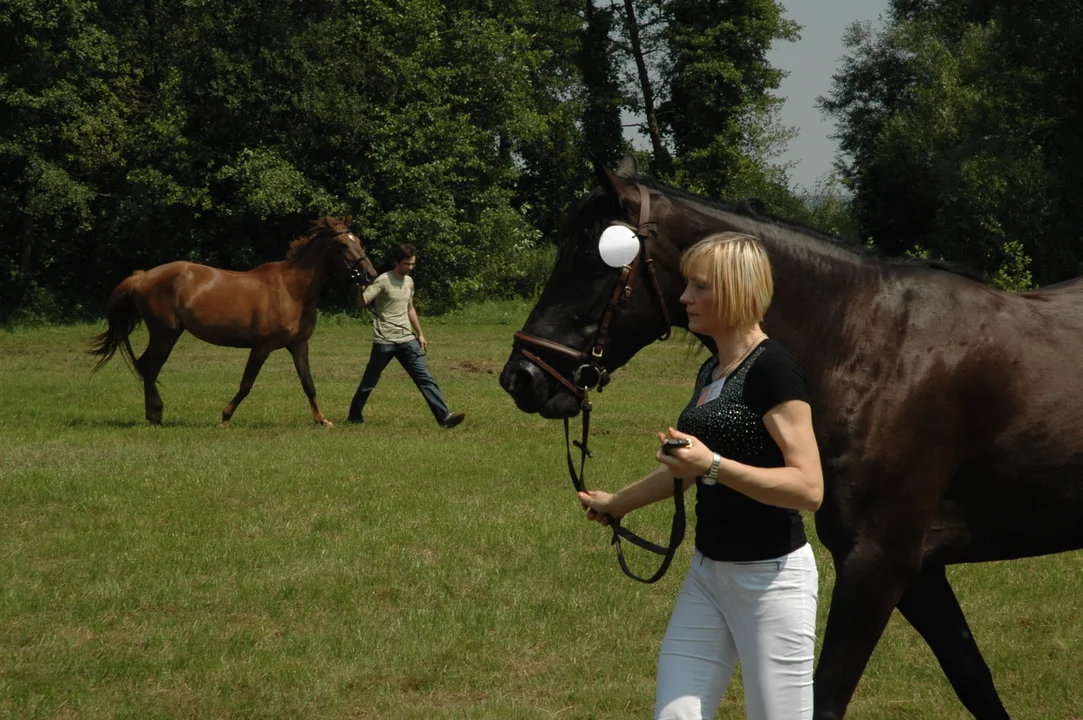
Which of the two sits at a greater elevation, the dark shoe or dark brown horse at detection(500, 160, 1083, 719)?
dark brown horse at detection(500, 160, 1083, 719)

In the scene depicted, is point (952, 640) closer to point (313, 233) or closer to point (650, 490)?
point (650, 490)

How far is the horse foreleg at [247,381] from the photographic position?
14078 millimetres

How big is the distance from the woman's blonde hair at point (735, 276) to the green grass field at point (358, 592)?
266 cm

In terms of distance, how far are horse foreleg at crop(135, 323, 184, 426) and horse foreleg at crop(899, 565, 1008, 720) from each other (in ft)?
38.1

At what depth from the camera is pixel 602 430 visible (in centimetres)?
1405

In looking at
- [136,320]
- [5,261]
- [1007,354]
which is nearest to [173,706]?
[1007,354]

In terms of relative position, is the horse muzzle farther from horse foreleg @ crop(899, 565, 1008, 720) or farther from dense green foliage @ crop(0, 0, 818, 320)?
dense green foliage @ crop(0, 0, 818, 320)

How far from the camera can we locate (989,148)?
114 feet

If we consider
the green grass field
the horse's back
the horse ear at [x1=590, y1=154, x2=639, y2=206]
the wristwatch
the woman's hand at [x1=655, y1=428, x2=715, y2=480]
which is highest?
the horse ear at [x1=590, y1=154, x2=639, y2=206]

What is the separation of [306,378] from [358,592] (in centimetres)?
795

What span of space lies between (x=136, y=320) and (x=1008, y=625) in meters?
12.0

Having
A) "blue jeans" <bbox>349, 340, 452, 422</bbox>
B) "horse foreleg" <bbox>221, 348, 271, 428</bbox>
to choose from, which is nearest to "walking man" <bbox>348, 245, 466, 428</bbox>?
"blue jeans" <bbox>349, 340, 452, 422</bbox>

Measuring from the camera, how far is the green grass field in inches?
216

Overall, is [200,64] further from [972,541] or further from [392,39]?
[972,541]
